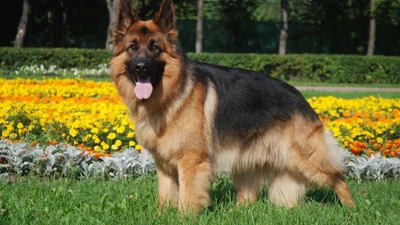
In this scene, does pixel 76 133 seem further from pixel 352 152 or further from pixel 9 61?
pixel 9 61

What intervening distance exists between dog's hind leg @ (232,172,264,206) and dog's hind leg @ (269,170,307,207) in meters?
0.16

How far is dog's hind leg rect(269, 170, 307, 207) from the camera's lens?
5039mm

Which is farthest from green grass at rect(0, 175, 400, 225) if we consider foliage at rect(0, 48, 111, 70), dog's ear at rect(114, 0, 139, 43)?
foliage at rect(0, 48, 111, 70)

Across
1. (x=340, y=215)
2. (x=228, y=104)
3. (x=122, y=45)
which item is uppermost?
(x=122, y=45)

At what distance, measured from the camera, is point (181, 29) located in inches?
1142

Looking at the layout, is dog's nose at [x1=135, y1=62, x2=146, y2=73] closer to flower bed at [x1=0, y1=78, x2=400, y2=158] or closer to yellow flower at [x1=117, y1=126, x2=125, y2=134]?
flower bed at [x1=0, y1=78, x2=400, y2=158]

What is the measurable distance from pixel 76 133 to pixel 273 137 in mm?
3107

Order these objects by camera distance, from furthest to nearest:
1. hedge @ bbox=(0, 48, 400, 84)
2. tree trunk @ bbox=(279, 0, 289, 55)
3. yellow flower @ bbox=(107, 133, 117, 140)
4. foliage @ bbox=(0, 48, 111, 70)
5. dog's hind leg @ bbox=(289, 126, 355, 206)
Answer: tree trunk @ bbox=(279, 0, 289, 55), hedge @ bbox=(0, 48, 400, 84), foliage @ bbox=(0, 48, 111, 70), yellow flower @ bbox=(107, 133, 117, 140), dog's hind leg @ bbox=(289, 126, 355, 206)

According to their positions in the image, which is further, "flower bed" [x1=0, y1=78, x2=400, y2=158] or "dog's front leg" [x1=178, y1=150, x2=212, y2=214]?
"flower bed" [x1=0, y1=78, x2=400, y2=158]

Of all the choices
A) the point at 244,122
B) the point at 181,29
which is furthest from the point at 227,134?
the point at 181,29

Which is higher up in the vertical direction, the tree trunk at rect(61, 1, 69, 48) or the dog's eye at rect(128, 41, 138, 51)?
the dog's eye at rect(128, 41, 138, 51)

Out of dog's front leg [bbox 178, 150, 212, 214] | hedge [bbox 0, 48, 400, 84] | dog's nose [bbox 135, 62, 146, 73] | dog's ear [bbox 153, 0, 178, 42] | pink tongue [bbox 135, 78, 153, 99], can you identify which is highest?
dog's ear [bbox 153, 0, 178, 42]

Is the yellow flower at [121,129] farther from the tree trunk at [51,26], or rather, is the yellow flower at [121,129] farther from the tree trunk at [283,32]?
the tree trunk at [51,26]

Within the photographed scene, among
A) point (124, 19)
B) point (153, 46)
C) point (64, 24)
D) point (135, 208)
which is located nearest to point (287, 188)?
point (135, 208)
